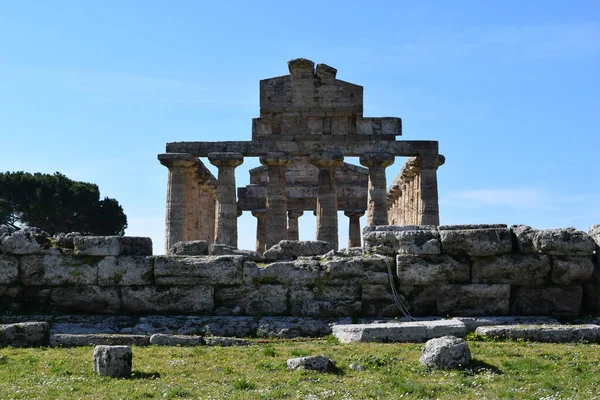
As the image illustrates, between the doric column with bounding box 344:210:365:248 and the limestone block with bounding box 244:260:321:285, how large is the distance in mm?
37343

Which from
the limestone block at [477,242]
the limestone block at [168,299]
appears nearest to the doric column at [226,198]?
the limestone block at [168,299]

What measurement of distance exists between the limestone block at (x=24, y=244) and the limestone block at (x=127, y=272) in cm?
127

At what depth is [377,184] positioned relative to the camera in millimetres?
40969

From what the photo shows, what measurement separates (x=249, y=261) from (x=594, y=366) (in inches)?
315

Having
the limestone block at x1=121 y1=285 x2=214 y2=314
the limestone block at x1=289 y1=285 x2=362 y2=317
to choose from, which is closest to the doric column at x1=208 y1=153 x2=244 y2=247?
the limestone block at x1=121 y1=285 x2=214 y2=314

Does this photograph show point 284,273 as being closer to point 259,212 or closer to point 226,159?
point 226,159

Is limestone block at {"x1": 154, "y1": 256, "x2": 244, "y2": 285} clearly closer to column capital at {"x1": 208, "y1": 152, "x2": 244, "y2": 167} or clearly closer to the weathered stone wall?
the weathered stone wall

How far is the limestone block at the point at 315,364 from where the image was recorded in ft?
36.5

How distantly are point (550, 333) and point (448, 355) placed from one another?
11.2 ft

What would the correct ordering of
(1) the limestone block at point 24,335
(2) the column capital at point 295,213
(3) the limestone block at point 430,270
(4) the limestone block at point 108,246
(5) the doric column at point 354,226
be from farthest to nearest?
(2) the column capital at point 295,213 < (5) the doric column at point 354,226 < (4) the limestone block at point 108,246 < (3) the limestone block at point 430,270 < (1) the limestone block at point 24,335

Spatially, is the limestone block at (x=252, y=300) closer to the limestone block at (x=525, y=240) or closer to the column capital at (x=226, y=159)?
the limestone block at (x=525, y=240)

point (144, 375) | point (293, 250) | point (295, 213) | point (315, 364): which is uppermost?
point (295, 213)

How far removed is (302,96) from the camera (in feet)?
140

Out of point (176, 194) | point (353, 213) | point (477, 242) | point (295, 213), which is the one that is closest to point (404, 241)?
point (477, 242)
